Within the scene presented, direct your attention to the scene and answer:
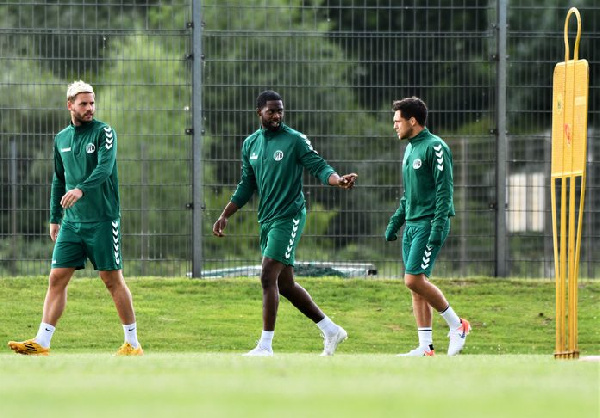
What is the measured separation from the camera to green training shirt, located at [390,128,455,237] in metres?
11.2

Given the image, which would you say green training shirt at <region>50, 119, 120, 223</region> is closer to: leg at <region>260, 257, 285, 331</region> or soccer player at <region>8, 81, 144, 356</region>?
soccer player at <region>8, 81, 144, 356</region>

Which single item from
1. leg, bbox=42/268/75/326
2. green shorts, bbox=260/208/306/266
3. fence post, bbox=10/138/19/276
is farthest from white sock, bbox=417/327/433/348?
fence post, bbox=10/138/19/276

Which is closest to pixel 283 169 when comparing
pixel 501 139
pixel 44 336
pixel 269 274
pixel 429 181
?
pixel 269 274

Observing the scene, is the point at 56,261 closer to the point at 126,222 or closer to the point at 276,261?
the point at 276,261

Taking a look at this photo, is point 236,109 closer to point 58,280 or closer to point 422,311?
point 422,311

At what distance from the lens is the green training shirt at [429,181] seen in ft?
36.9

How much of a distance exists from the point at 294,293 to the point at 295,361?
7.52 ft

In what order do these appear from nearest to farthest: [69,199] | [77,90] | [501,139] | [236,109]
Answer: [69,199] → [77,90] → [236,109] → [501,139]

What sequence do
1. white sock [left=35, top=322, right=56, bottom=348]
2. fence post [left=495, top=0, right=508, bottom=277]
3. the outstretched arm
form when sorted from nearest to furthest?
the outstretched arm < white sock [left=35, top=322, right=56, bottom=348] < fence post [left=495, top=0, right=508, bottom=277]

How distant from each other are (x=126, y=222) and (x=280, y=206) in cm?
570

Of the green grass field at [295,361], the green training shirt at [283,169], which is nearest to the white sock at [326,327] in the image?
the green grass field at [295,361]

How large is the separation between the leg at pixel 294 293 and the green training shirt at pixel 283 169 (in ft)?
1.45

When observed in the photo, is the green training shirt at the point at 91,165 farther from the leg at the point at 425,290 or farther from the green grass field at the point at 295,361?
the leg at the point at 425,290

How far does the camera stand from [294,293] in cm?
1148
